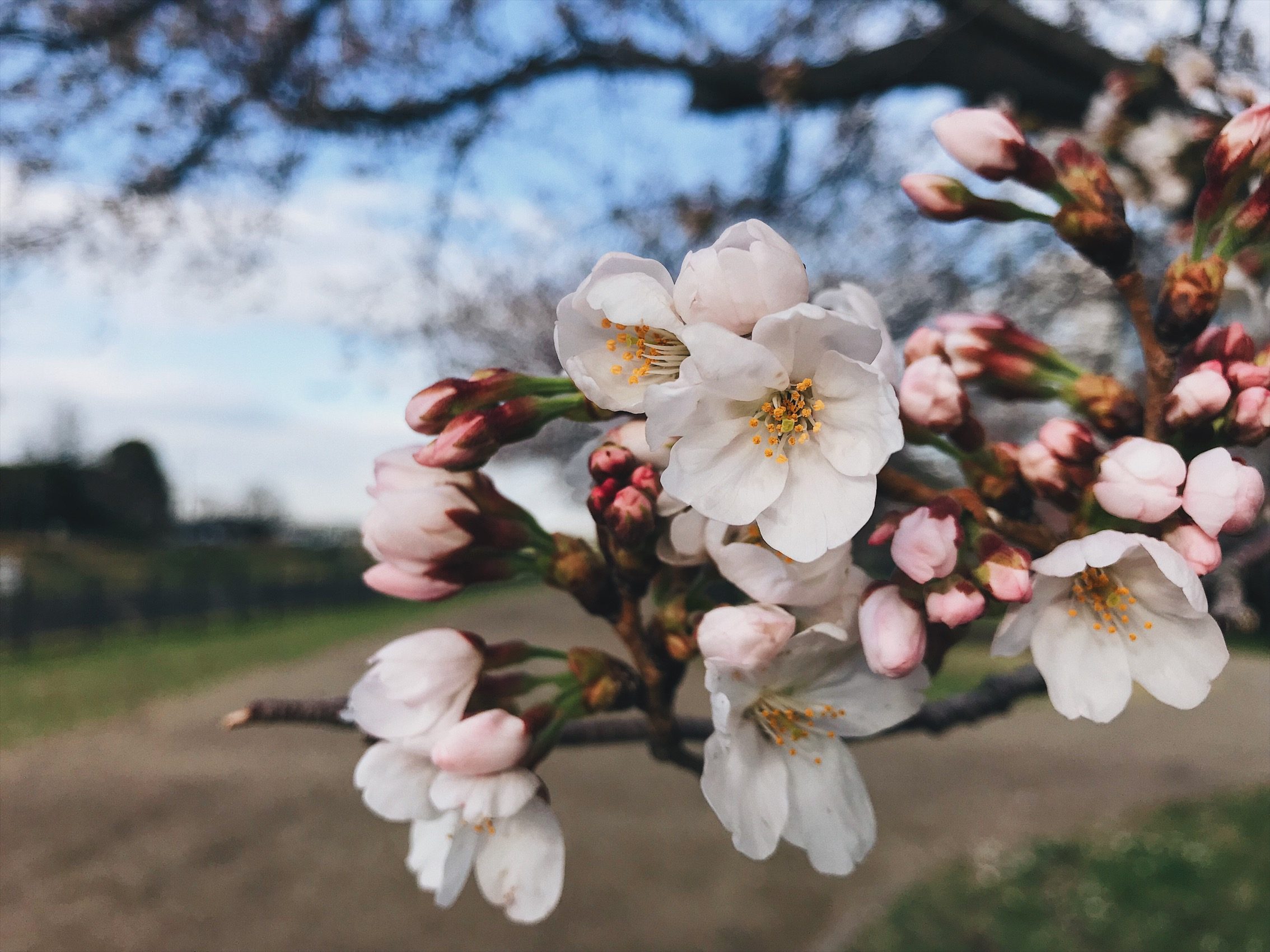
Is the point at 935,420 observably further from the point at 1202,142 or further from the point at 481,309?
the point at 481,309

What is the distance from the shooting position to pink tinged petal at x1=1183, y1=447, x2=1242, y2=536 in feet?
2.19

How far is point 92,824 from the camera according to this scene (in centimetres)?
764

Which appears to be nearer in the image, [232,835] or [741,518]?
[741,518]

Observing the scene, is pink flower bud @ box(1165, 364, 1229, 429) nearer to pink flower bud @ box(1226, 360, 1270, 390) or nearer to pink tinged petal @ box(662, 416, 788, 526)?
pink flower bud @ box(1226, 360, 1270, 390)

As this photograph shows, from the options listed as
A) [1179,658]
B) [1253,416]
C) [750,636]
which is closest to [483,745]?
[750,636]

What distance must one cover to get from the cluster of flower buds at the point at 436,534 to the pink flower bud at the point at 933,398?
37 centimetres

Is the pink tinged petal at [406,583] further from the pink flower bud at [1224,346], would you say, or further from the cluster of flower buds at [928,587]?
the pink flower bud at [1224,346]

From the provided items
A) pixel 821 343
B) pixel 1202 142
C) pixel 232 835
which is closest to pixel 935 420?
pixel 821 343

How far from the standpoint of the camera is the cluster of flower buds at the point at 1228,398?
0.74 meters

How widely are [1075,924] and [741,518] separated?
668 cm

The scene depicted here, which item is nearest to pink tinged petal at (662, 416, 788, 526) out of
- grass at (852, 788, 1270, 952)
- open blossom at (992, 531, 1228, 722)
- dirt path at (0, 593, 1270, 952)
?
open blossom at (992, 531, 1228, 722)

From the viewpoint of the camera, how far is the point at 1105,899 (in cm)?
622

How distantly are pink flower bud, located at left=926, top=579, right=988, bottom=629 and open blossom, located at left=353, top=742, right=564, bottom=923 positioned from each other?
1.27ft

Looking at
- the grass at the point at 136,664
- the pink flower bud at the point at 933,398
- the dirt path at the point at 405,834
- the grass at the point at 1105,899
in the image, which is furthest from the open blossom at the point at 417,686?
the grass at the point at 136,664
